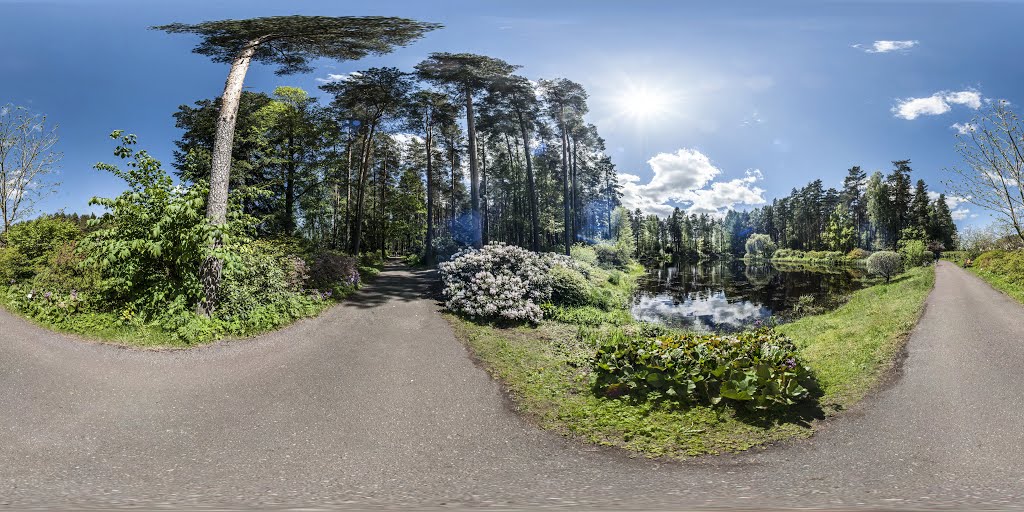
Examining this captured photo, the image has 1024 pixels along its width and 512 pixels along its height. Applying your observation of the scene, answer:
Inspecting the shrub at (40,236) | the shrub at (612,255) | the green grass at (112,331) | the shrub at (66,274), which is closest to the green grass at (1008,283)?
the shrub at (612,255)

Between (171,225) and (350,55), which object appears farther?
(350,55)

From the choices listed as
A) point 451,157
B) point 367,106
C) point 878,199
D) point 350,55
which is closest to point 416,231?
point 451,157

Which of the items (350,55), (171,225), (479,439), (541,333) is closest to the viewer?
(479,439)

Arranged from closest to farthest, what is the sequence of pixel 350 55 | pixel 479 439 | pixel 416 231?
pixel 479 439
pixel 350 55
pixel 416 231

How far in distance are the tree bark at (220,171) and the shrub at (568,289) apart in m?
6.96

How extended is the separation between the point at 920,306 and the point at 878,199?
120 feet

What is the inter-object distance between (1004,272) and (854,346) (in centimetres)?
1610

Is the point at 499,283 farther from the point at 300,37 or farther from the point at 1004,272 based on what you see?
the point at 1004,272

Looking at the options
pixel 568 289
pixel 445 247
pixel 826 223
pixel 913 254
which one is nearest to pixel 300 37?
pixel 568 289

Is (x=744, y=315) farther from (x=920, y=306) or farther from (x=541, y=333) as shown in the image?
(x=541, y=333)

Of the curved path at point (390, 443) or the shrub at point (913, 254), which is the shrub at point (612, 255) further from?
the curved path at point (390, 443)

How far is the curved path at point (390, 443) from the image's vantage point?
3.17m

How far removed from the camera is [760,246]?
2506 inches

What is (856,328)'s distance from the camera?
8.70 m
